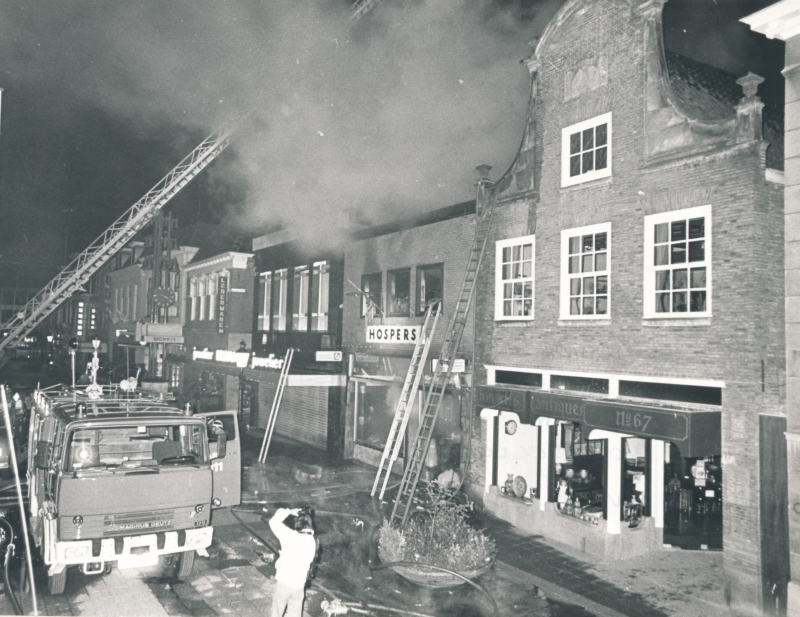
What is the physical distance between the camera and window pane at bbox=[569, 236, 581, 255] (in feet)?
35.9

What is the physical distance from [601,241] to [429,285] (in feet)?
16.7

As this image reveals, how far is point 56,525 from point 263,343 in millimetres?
15399

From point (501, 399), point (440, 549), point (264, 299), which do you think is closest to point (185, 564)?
point (440, 549)

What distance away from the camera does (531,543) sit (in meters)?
10.5

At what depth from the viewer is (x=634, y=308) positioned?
9742 millimetres

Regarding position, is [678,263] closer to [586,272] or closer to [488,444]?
[586,272]

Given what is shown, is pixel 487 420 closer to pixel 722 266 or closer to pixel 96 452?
pixel 722 266

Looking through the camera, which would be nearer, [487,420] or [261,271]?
[487,420]

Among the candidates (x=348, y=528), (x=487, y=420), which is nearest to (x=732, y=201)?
(x=487, y=420)

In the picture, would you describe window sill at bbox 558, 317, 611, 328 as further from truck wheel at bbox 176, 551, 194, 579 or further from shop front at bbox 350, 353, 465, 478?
truck wheel at bbox 176, 551, 194, 579

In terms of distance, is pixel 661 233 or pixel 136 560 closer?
pixel 136 560

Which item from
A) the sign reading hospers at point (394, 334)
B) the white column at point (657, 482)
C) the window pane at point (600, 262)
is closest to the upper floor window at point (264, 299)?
the sign reading hospers at point (394, 334)

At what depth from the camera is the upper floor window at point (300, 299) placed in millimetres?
19922

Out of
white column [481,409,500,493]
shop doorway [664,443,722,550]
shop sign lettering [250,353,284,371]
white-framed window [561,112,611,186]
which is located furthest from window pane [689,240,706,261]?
shop sign lettering [250,353,284,371]
